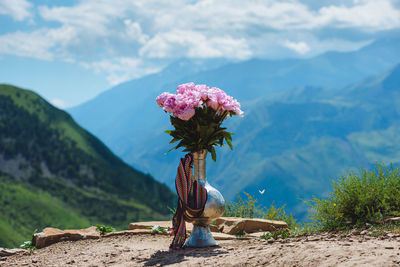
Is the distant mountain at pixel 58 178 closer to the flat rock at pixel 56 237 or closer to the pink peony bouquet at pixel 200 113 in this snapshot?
the flat rock at pixel 56 237

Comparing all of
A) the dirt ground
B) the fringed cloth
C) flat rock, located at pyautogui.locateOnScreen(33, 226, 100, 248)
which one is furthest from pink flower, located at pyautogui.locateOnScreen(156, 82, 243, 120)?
flat rock, located at pyautogui.locateOnScreen(33, 226, 100, 248)

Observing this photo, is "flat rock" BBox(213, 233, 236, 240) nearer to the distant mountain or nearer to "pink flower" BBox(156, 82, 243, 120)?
"pink flower" BBox(156, 82, 243, 120)

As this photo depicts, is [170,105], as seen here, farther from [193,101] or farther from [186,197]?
[186,197]

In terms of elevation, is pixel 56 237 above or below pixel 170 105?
below

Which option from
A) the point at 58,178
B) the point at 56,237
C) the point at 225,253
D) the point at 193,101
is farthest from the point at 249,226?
the point at 58,178

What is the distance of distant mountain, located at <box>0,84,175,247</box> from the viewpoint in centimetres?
10619

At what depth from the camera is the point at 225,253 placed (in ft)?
23.9

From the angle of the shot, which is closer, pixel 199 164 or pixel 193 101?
pixel 193 101

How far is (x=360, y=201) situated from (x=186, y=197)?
128 inches

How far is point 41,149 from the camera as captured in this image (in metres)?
137

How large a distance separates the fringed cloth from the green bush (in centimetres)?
249

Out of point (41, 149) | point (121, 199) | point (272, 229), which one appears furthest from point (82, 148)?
point (272, 229)

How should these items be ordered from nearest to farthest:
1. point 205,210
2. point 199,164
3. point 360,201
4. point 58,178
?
point 205,210 → point 199,164 → point 360,201 → point 58,178

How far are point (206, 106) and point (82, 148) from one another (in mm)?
142094
